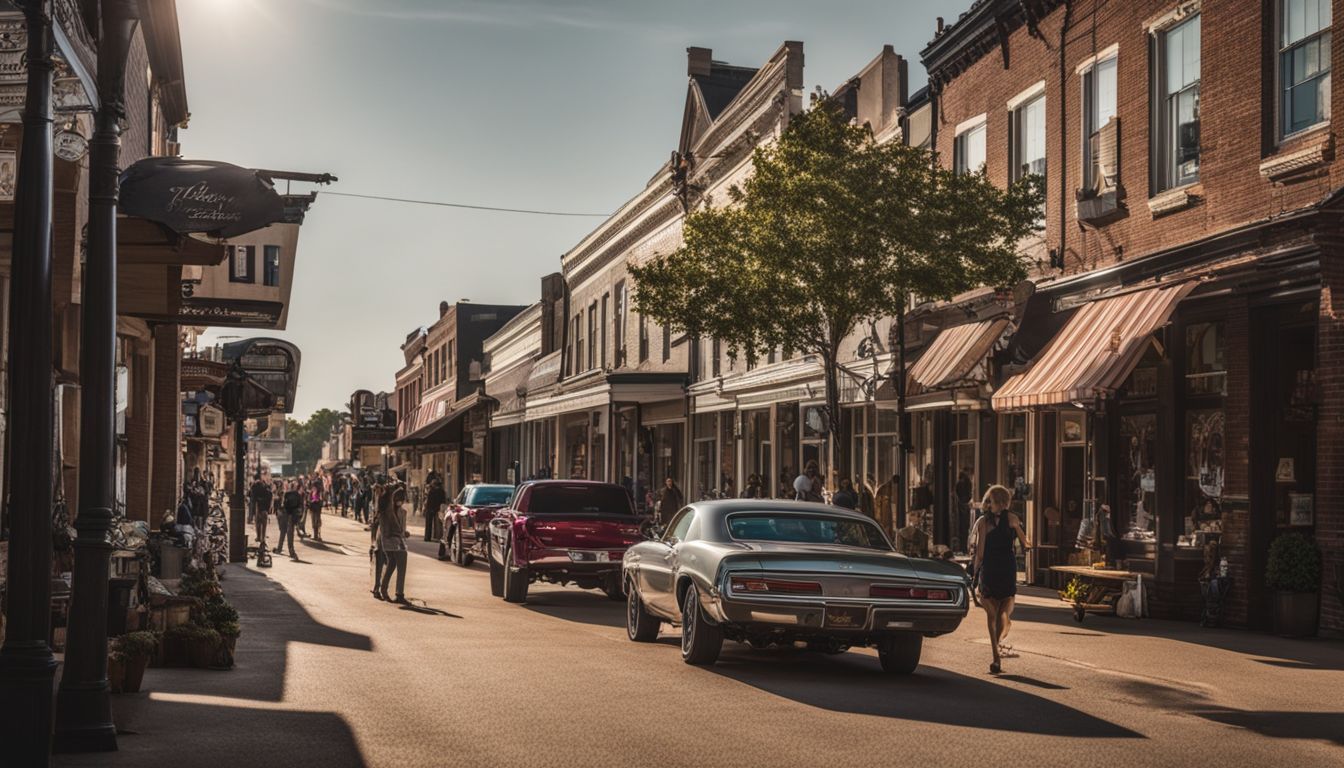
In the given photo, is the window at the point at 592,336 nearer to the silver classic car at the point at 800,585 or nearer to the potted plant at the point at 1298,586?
the potted plant at the point at 1298,586

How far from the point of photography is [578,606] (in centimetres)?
2342

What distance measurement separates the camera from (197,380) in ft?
117

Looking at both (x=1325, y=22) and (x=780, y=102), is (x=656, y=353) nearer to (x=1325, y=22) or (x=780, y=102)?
(x=780, y=102)

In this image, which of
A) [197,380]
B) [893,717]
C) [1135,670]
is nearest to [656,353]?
[197,380]

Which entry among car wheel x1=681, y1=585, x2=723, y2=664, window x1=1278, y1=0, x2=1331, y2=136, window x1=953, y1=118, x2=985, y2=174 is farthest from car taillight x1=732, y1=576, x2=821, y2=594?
window x1=953, y1=118, x2=985, y2=174

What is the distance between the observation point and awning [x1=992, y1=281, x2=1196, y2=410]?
2055 centimetres

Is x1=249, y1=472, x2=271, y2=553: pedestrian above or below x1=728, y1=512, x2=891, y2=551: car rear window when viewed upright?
below

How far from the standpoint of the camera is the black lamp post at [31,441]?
27.7ft

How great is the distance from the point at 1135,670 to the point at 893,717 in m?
4.31

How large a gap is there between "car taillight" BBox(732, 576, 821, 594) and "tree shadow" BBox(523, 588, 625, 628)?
20.4ft

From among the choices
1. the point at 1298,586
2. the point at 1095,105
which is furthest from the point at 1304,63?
the point at 1298,586

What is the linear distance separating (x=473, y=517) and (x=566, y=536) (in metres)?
9.56

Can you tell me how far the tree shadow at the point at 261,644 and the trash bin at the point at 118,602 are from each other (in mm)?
1158

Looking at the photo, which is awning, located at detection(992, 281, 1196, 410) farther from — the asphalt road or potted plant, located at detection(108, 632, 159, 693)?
potted plant, located at detection(108, 632, 159, 693)
